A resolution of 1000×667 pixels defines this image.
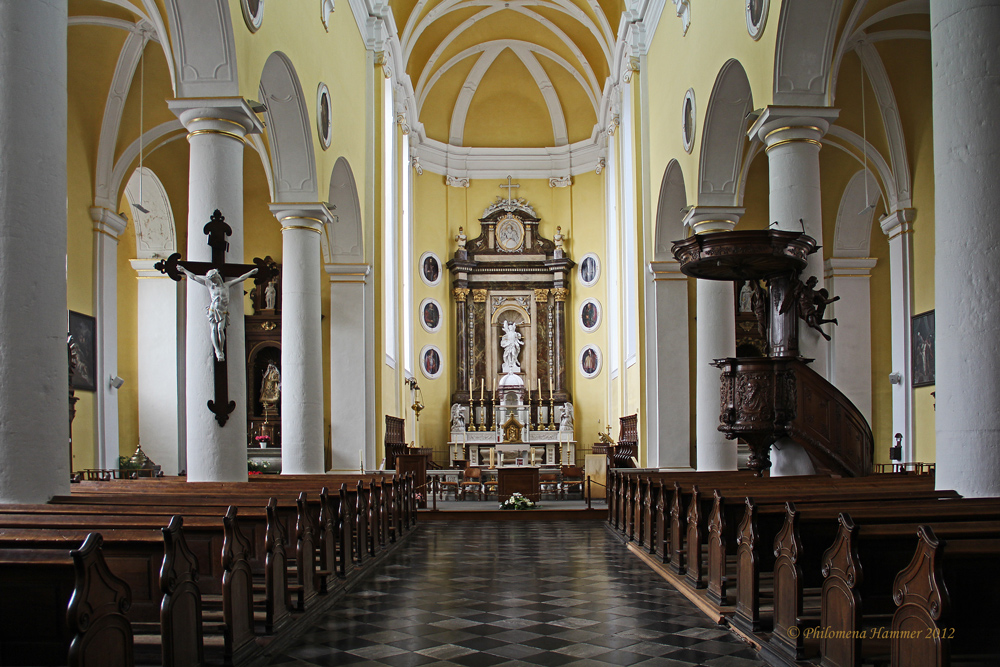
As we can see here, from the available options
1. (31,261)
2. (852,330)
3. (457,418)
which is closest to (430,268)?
(457,418)

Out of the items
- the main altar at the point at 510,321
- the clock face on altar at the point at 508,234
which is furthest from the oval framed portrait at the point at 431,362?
the clock face on altar at the point at 508,234

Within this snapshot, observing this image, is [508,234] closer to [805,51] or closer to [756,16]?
[756,16]

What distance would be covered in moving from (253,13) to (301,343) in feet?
14.4

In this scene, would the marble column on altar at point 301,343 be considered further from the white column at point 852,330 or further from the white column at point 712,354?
the white column at point 852,330

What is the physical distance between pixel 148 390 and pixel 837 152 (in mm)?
13556

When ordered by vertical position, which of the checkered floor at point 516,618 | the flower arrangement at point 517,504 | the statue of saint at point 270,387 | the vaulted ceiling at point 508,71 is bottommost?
the flower arrangement at point 517,504

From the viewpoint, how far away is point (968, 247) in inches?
195

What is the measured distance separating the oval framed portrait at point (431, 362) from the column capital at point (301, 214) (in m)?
11.8

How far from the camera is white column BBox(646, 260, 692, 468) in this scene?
1461 centimetres

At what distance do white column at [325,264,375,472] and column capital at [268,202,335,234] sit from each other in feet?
9.54

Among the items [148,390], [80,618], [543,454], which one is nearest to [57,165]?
[80,618]

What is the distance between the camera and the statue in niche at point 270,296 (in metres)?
17.5

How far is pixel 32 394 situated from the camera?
5004 millimetres

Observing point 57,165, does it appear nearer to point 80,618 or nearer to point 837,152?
point 80,618
